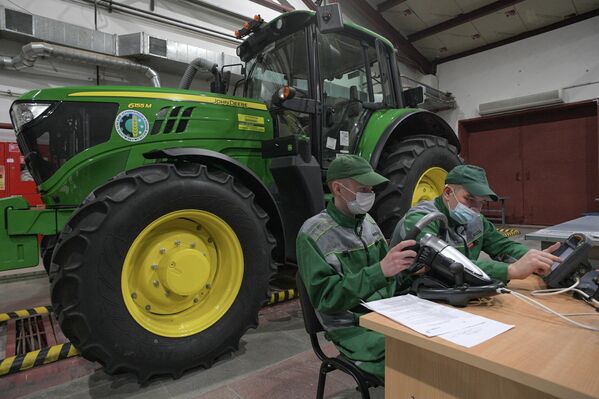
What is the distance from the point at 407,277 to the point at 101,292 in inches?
60.6

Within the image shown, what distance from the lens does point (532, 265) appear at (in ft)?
4.58

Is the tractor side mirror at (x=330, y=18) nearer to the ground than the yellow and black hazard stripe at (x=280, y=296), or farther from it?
farther from it

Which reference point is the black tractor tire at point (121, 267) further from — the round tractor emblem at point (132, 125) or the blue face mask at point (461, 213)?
the blue face mask at point (461, 213)

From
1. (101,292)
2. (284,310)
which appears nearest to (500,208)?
(284,310)

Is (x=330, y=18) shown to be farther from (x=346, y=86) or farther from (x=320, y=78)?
(x=346, y=86)

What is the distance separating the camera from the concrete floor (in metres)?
1.93

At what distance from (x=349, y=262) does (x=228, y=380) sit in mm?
1123

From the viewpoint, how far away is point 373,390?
6.45ft

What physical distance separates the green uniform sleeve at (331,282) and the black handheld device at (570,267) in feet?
2.18

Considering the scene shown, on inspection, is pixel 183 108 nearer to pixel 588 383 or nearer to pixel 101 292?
pixel 101 292

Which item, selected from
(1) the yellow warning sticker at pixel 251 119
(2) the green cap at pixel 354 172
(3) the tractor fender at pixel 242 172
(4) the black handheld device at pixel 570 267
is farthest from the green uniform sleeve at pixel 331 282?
(1) the yellow warning sticker at pixel 251 119

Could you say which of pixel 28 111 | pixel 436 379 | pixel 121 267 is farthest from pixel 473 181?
pixel 28 111

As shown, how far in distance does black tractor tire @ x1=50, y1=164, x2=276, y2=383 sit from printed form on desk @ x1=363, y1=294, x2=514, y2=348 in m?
1.33

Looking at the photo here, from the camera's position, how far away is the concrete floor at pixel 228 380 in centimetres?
193
